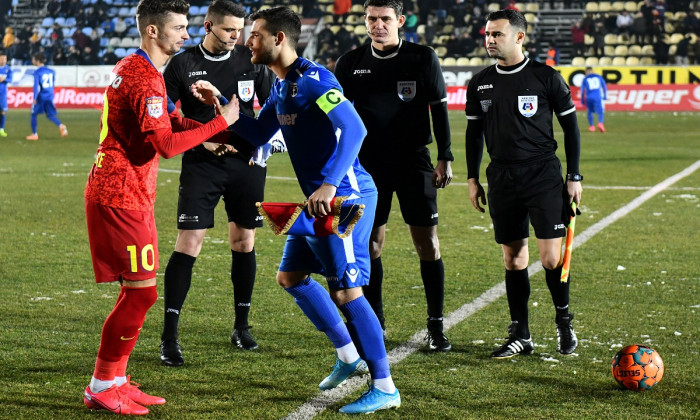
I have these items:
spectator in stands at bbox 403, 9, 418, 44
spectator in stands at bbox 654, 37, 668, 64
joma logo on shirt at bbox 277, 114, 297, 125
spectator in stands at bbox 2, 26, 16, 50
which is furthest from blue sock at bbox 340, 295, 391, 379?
spectator in stands at bbox 2, 26, 16, 50

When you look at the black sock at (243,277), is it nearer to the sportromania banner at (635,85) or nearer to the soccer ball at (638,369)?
the soccer ball at (638,369)

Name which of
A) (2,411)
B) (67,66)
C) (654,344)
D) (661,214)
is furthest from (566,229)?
(67,66)

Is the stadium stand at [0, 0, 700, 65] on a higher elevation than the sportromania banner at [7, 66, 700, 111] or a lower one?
higher

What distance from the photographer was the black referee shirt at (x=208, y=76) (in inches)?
215

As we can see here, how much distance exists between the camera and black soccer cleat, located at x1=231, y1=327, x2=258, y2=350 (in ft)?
17.9

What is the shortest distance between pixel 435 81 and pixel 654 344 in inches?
78.4

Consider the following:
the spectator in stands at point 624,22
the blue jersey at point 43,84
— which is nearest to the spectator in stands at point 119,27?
the blue jersey at point 43,84

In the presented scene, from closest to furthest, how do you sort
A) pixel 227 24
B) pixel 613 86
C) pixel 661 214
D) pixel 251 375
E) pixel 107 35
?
1. pixel 251 375
2. pixel 227 24
3. pixel 661 214
4. pixel 613 86
5. pixel 107 35

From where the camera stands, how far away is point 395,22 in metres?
5.47

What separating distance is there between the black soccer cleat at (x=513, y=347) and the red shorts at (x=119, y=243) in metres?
2.04

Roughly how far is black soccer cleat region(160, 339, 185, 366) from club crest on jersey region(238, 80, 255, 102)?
1493mm

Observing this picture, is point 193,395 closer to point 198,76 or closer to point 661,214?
point 198,76

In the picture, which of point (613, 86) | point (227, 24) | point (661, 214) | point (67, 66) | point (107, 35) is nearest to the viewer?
point (227, 24)

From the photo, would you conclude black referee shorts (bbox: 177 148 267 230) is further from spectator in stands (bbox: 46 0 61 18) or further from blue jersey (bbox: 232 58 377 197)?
spectator in stands (bbox: 46 0 61 18)
